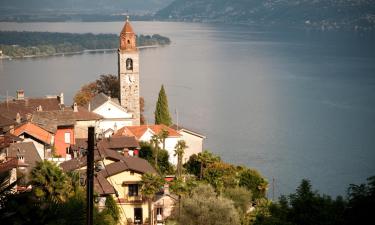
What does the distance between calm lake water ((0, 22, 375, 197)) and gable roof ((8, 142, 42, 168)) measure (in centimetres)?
1658

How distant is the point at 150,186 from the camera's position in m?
20.7

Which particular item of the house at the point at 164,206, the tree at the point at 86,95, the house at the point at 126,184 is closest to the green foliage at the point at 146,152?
the house at the point at 126,184

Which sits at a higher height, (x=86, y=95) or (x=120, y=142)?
(x=86, y=95)

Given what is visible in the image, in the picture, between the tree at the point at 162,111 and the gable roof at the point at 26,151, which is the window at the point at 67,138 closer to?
the gable roof at the point at 26,151

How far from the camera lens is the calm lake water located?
46.7 meters

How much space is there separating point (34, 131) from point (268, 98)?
54.6 metres

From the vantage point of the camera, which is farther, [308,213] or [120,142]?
[120,142]

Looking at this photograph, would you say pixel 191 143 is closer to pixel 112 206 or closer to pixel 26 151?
pixel 26 151

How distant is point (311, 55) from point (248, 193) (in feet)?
391

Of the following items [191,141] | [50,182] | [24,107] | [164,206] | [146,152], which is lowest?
[164,206]

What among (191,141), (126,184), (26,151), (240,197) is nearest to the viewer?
(126,184)

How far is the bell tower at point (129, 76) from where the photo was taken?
41.9m

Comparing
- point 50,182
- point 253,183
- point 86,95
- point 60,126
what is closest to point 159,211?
point 50,182

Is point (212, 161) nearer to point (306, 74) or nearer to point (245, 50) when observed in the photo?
point (306, 74)
